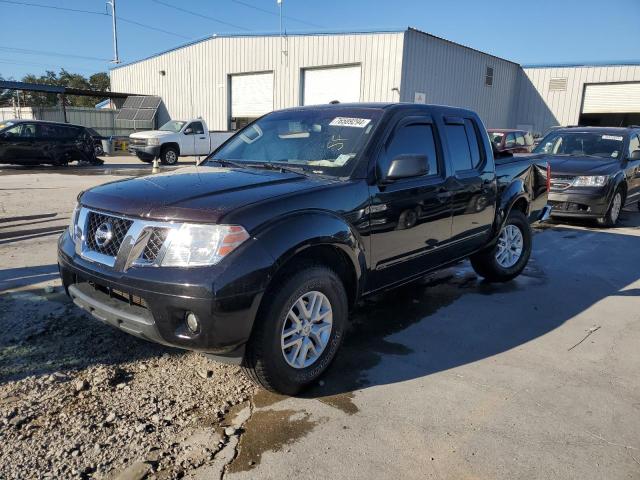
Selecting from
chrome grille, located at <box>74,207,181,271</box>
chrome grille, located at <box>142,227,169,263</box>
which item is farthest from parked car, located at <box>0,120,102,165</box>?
chrome grille, located at <box>142,227,169,263</box>

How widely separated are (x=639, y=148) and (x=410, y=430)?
32.1 ft

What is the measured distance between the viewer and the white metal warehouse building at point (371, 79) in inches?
918

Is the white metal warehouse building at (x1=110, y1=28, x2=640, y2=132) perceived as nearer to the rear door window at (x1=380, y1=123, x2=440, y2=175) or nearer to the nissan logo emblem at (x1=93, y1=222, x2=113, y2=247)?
the rear door window at (x1=380, y1=123, x2=440, y2=175)

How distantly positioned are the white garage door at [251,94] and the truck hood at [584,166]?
19951 millimetres

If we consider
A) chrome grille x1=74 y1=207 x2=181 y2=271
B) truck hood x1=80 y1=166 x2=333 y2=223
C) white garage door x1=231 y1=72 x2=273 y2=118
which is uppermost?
white garage door x1=231 y1=72 x2=273 y2=118

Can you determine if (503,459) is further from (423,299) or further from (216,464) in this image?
(423,299)

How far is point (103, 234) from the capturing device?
118 inches

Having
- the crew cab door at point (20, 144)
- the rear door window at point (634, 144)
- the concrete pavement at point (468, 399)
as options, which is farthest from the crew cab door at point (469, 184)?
the crew cab door at point (20, 144)

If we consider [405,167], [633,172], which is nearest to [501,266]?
[405,167]

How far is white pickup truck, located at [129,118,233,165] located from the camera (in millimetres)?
20672

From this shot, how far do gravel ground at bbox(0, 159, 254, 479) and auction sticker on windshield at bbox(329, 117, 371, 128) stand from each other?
1.99 meters

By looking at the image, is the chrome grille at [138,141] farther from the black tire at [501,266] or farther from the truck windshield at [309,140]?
the black tire at [501,266]

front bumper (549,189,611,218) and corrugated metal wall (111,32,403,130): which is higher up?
corrugated metal wall (111,32,403,130)

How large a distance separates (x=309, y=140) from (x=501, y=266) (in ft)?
9.55
